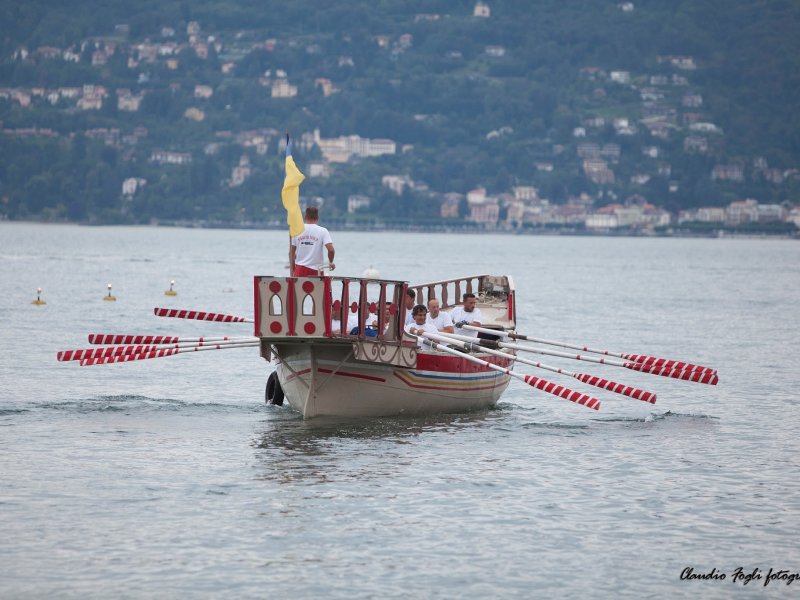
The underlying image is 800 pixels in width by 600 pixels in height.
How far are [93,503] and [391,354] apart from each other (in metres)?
7.15

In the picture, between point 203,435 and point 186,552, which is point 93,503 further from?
point 203,435

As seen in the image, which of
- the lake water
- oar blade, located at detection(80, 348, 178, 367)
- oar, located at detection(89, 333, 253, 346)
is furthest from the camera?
oar, located at detection(89, 333, 253, 346)

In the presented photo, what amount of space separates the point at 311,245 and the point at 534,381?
180 inches

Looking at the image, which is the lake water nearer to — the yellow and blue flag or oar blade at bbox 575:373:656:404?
oar blade at bbox 575:373:656:404

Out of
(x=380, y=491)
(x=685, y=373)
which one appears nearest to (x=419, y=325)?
(x=685, y=373)

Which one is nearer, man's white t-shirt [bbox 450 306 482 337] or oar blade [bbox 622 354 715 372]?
oar blade [bbox 622 354 715 372]

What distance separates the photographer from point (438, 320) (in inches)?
1138

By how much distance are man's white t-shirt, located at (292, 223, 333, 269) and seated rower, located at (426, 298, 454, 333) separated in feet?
10.2

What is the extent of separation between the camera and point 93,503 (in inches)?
809

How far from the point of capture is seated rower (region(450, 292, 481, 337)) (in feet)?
101

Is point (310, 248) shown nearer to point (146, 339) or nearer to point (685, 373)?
point (146, 339)

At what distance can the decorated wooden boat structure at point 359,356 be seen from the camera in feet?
81.9

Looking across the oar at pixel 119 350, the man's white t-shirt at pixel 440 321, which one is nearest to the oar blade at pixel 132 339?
the oar at pixel 119 350

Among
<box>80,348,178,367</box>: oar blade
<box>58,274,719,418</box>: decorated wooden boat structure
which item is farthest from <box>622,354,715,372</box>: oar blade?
<box>80,348,178,367</box>: oar blade
